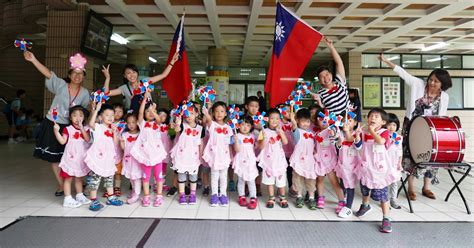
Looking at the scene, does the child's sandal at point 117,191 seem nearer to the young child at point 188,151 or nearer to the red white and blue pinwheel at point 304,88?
the young child at point 188,151

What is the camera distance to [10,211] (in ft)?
10.4

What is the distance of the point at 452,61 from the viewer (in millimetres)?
11125

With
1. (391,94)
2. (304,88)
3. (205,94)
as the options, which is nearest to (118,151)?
(205,94)

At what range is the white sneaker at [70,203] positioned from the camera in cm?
333

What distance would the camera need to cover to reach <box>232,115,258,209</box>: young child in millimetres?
3400

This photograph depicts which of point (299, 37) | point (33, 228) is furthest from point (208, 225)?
point (299, 37)

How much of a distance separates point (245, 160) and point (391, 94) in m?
9.58

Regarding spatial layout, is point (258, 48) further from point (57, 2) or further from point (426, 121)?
point (426, 121)

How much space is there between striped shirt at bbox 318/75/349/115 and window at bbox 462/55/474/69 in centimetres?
1057

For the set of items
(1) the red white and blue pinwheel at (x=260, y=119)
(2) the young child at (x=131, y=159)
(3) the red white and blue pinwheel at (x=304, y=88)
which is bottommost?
(2) the young child at (x=131, y=159)

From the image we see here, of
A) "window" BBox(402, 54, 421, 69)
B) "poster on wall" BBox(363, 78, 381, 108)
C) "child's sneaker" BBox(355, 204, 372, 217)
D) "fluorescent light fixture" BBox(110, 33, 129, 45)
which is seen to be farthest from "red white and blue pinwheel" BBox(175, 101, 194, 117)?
"window" BBox(402, 54, 421, 69)

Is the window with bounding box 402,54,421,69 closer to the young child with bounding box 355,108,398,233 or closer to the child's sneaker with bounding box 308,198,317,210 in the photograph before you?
the young child with bounding box 355,108,398,233

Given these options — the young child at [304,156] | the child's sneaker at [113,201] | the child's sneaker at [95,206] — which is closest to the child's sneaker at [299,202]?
the young child at [304,156]

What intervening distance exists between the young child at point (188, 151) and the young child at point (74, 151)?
1.00m
